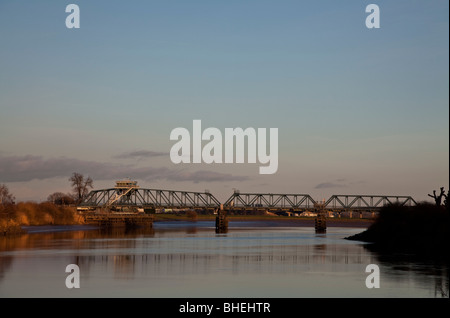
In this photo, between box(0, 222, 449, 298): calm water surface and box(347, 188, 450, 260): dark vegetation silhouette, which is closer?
box(0, 222, 449, 298): calm water surface

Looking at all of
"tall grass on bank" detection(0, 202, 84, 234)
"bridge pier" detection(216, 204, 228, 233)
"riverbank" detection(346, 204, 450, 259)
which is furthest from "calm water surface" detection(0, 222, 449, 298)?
"bridge pier" detection(216, 204, 228, 233)

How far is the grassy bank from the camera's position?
76250 millimetres

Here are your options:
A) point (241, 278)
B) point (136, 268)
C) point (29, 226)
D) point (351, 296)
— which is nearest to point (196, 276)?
point (241, 278)

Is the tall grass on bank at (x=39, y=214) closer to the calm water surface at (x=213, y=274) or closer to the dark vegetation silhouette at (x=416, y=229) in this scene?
the calm water surface at (x=213, y=274)

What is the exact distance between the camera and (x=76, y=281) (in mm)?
48000

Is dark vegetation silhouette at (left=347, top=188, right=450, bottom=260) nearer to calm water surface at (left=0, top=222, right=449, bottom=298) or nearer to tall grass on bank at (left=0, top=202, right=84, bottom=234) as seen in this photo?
calm water surface at (left=0, top=222, right=449, bottom=298)

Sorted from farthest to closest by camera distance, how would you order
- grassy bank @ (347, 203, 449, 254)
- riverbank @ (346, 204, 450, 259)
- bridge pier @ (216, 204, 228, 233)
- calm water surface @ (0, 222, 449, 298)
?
1. bridge pier @ (216, 204, 228, 233)
2. grassy bank @ (347, 203, 449, 254)
3. riverbank @ (346, 204, 450, 259)
4. calm water surface @ (0, 222, 449, 298)

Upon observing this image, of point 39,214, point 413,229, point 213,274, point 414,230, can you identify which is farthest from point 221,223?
point 213,274

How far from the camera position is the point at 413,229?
8700 centimetres

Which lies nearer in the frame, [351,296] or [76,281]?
[351,296]

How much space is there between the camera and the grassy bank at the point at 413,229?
76250mm

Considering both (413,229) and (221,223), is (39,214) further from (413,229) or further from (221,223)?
(413,229)
